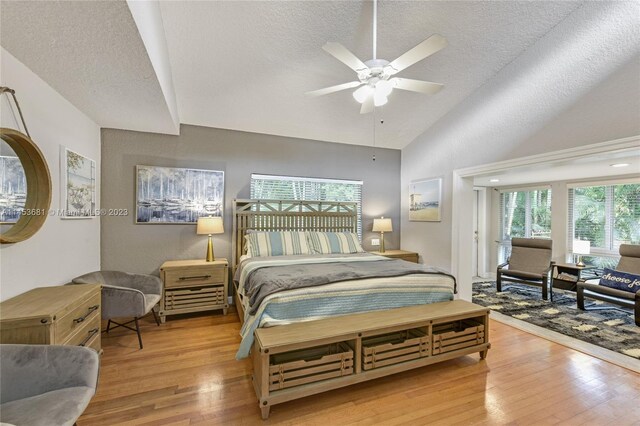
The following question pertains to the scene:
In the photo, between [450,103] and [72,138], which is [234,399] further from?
[450,103]

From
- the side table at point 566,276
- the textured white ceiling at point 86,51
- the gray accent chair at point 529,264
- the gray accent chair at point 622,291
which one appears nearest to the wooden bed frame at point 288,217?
the textured white ceiling at point 86,51

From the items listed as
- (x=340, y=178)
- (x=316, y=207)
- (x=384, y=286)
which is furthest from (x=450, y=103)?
(x=384, y=286)

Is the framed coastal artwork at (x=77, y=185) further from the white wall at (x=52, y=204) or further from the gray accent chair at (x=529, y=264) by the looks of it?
the gray accent chair at (x=529, y=264)

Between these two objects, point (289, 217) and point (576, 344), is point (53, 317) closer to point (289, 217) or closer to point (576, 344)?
point (289, 217)

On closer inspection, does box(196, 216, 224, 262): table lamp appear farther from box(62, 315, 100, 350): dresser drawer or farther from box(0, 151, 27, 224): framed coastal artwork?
box(0, 151, 27, 224): framed coastal artwork

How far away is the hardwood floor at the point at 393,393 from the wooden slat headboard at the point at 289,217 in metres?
1.71

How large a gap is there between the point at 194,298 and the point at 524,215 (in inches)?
252

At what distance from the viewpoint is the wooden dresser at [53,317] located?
1.60 meters

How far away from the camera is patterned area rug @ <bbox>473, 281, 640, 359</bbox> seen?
2.96 metres

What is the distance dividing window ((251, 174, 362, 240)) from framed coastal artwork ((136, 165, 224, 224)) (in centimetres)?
58

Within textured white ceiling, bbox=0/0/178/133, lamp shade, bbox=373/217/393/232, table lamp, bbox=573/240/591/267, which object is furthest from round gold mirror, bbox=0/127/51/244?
table lamp, bbox=573/240/591/267

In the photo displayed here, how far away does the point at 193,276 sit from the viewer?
346cm

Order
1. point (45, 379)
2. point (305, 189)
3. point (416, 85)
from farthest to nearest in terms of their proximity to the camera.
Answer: point (305, 189) → point (416, 85) → point (45, 379)

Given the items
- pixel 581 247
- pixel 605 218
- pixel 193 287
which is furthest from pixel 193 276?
pixel 605 218
